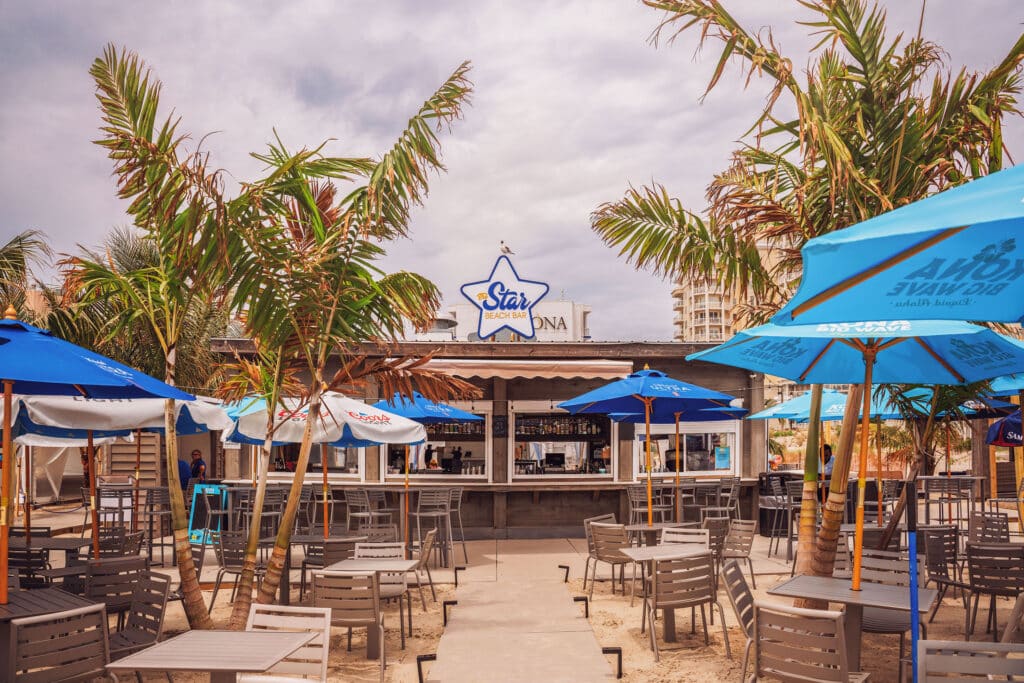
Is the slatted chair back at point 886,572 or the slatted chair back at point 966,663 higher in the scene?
the slatted chair back at point 966,663

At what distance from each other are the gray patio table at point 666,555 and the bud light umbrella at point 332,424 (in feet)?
10.1

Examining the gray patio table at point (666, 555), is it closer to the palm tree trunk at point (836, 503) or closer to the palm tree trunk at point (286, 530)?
the palm tree trunk at point (836, 503)

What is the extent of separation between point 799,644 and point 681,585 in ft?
8.13

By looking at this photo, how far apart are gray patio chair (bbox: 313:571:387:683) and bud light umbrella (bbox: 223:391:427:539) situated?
86.8 inches

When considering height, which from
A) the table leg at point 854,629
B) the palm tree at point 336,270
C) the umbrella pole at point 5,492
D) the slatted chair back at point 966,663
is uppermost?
the palm tree at point 336,270

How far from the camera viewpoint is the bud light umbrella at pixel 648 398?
10133 mm

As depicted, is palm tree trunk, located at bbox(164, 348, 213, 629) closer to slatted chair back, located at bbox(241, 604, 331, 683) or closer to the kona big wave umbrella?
slatted chair back, located at bbox(241, 604, 331, 683)

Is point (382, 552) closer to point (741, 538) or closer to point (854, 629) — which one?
point (741, 538)

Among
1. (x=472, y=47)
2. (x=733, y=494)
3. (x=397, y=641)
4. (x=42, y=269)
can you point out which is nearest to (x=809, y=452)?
(x=397, y=641)

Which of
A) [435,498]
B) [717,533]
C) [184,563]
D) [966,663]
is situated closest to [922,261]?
[966,663]

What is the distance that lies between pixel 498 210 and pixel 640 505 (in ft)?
31.9

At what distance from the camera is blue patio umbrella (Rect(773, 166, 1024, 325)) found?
2477mm

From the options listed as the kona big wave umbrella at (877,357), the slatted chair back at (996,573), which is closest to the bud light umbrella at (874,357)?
the kona big wave umbrella at (877,357)

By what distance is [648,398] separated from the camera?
418 inches
